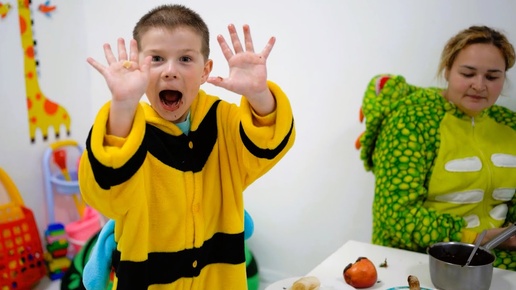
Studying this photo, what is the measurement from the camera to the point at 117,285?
3.34ft

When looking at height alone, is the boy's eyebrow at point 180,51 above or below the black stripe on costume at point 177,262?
above

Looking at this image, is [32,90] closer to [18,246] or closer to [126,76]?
[18,246]

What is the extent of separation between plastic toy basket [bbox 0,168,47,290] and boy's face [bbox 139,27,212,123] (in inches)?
70.5

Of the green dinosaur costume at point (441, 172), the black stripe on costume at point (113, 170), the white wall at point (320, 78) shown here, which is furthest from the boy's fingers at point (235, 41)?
the white wall at point (320, 78)

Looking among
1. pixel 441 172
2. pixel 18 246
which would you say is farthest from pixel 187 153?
pixel 18 246

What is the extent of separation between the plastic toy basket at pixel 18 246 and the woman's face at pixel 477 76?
7.20 feet

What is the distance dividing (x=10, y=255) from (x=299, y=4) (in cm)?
191

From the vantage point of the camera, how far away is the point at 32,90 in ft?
8.82

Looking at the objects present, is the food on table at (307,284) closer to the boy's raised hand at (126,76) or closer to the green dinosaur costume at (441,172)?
the green dinosaur costume at (441,172)

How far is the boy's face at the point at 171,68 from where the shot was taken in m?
1.01

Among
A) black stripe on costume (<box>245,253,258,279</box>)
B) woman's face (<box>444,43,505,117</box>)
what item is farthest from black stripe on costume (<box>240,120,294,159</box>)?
black stripe on costume (<box>245,253,258,279</box>)

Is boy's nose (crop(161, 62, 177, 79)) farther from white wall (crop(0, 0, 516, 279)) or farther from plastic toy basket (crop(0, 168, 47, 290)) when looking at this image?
plastic toy basket (crop(0, 168, 47, 290))

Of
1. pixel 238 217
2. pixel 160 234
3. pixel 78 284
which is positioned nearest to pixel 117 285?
pixel 160 234

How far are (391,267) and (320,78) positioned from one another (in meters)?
1.12
